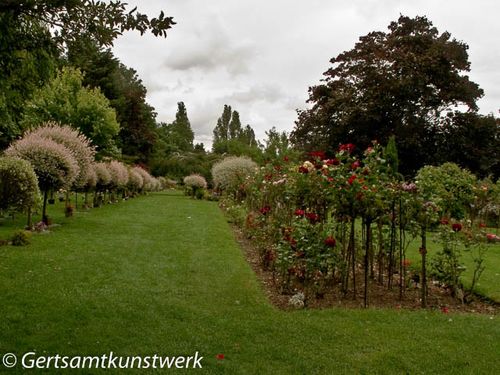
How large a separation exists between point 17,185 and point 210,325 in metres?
7.28

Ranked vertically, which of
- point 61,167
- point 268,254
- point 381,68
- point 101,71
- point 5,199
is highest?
point 101,71

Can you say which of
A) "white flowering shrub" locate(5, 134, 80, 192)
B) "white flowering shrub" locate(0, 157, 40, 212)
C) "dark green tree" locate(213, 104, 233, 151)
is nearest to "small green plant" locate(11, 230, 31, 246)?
"white flowering shrub" locate(0, 157, 40, 212)

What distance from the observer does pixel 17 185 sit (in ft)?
31.4

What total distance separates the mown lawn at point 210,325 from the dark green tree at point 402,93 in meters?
15.5

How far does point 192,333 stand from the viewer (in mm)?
4172

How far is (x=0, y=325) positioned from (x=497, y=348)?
4.89m

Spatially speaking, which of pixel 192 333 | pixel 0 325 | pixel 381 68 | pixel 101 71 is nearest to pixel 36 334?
pixel 0 325

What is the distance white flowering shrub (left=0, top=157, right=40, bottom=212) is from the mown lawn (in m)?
3.07

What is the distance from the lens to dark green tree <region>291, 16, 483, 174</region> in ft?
64.8

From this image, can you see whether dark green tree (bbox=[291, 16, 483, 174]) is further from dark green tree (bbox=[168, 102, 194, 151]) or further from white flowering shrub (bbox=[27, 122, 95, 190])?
dark green tree (bbox=[168, 102, 194, 151])

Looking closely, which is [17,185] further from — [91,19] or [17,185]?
[91,19]

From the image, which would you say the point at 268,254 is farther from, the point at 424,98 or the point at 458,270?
the point at 424,98

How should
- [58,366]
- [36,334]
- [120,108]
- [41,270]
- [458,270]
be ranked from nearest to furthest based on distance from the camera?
[58,366], [36,334], [458,270], [41,270], [120,108]

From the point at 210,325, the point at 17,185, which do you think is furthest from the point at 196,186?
the point at 210,325
